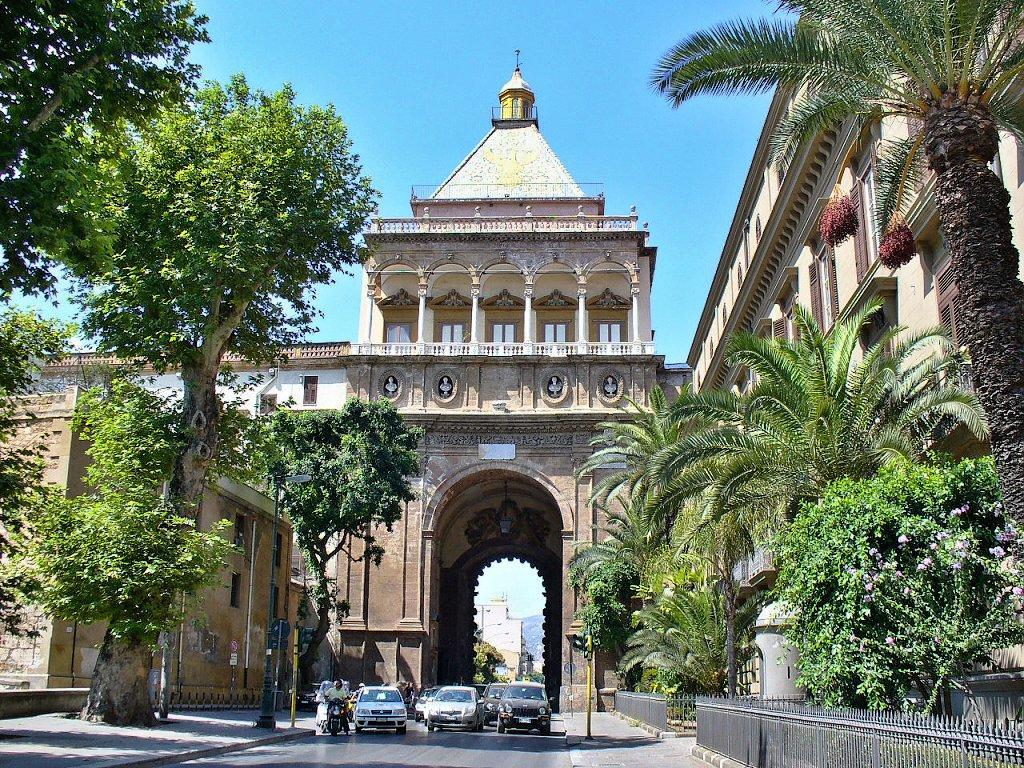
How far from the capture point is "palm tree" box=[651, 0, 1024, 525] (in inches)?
411

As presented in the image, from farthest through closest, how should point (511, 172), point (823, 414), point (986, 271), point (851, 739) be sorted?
point (511, 172), point (823, 414), point (851, 739), point (986, 271)

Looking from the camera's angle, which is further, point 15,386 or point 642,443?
point 642,443

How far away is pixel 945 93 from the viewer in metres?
11.5

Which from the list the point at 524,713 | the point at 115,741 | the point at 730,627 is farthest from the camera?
the point at 524,713

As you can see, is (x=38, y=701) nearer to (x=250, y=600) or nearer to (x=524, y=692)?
(x=524, y=692)

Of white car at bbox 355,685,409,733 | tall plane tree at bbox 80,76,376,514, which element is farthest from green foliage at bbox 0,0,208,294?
white car at bbox 355,685,409,733

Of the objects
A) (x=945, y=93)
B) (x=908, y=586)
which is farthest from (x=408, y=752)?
(x=945, y=93)

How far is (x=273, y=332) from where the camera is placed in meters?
24.8

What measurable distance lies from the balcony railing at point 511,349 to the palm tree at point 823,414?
28.8m

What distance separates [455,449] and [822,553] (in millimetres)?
33734

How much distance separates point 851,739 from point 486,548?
45.4 metres

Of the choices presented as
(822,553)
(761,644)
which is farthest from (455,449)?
(822,553)

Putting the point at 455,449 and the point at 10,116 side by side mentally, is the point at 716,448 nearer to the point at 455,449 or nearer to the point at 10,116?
the point at 10,116

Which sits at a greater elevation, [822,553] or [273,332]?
[273,332]
